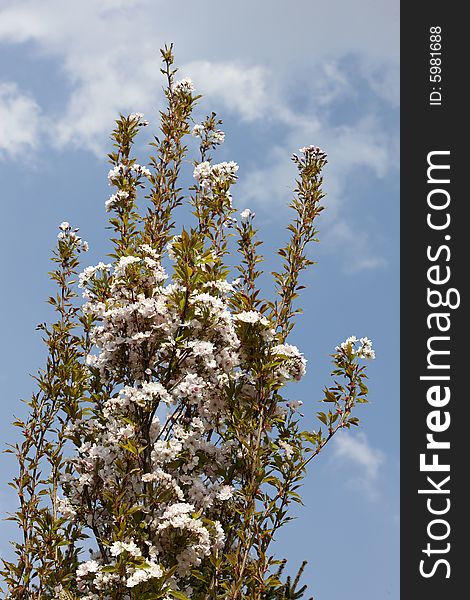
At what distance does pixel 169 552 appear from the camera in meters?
5.39

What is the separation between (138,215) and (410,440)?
2.88 meters

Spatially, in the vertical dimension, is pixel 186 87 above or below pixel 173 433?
above

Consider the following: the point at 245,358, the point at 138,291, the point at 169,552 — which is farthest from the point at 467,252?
the point at 169,552

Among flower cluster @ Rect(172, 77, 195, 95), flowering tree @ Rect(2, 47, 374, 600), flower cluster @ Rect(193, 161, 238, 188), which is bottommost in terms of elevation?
flowering tree @ Rect(2, 47, 374, 600)

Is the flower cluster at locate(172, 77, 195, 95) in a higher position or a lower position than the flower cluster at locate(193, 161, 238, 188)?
higher

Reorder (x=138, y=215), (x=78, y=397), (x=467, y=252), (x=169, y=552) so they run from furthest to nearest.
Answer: (x=467, y=252) < (x=138, y=215) < (x=78, y=397) < (x=169, y=552)

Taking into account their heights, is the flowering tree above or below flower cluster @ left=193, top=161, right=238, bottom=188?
below

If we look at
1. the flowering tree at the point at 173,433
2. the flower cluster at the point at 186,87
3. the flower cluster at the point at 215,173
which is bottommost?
the flowering tree at the point at 173,433

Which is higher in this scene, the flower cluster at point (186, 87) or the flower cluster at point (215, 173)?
the flower cluster at point (186, 87)

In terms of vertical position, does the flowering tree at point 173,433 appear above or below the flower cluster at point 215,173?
below

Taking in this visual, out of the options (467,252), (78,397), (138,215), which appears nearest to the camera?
(78,397)

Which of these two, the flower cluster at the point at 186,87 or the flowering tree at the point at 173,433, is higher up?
the flower cluster at the point at 186,87

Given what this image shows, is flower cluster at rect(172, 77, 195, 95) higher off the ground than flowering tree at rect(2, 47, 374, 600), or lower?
higher

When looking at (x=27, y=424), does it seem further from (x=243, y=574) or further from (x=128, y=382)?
(x=243, y=574)
